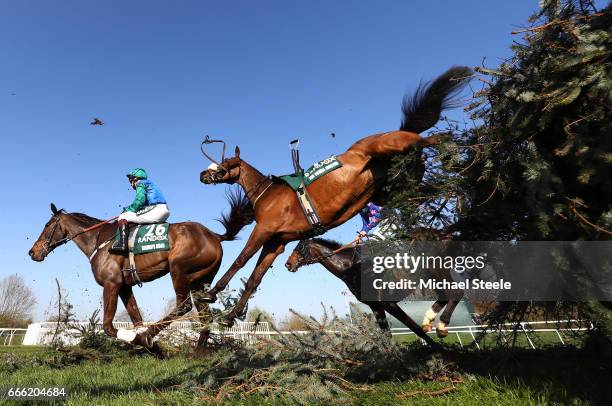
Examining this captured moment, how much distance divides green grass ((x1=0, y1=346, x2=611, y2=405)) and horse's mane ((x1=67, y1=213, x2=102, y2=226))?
3794 millimetres

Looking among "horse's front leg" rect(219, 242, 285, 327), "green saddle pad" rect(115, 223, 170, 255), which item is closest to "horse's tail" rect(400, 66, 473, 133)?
"horse's front leg" rect(219, 242, 285, 327)

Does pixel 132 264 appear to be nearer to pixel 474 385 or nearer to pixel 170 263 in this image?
pixel 170 263

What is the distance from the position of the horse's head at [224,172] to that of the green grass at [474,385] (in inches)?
74.5

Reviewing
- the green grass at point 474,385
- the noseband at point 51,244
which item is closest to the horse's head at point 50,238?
the noseband at point 51,244

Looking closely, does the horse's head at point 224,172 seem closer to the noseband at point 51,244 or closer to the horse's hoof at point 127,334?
the horse's hoof at point 127,334

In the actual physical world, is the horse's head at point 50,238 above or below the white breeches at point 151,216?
below

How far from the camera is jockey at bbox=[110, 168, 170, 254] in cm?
752

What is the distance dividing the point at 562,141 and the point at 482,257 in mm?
1110

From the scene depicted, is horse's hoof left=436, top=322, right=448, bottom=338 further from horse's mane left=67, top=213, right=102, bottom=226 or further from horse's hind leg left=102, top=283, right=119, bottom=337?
horse's mane left=67, top=213, right=102, bottom=226

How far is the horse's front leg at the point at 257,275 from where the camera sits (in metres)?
3.68

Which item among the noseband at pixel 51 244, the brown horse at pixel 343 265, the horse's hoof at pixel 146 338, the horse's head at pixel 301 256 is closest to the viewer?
the horse's hoof at pixel 146 338

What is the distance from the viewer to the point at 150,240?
753cm

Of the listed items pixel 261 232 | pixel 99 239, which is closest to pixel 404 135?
pixel 261 232

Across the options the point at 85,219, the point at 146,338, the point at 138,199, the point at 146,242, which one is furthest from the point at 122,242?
the point at 146,338
